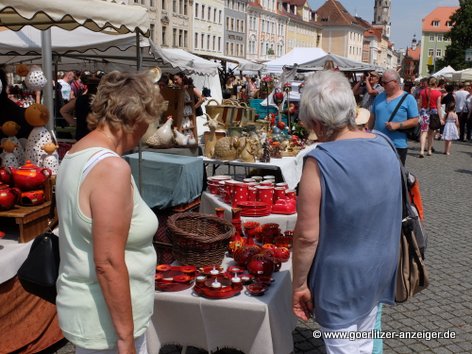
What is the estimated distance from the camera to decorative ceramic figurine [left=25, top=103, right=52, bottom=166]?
3020 millimetres

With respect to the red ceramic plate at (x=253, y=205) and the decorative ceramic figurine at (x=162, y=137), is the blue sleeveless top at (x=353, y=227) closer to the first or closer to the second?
the red ceramic plate at (x=253, y=205)

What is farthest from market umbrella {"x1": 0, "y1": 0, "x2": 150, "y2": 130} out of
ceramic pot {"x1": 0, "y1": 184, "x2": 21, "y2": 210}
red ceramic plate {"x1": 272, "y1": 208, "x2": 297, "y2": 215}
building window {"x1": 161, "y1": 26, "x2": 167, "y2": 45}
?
building window {"x1": 161, "y1": 26, "x2": 167, "y2": 45}

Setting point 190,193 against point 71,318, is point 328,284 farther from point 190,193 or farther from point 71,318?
point 190,193

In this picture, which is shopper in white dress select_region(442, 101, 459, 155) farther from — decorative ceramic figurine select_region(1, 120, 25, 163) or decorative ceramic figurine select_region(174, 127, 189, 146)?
decorative ceramic figurine select_region(1, 120, 25, 163)

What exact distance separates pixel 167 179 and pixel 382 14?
5287 inches

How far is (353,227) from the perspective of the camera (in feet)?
5.92

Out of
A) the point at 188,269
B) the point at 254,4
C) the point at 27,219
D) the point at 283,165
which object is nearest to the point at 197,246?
the point at 188,269

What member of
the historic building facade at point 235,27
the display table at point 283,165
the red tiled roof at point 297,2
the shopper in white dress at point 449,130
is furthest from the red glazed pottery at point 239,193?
the red tiled roof at point 297,2

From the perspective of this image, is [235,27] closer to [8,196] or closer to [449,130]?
[449,130]

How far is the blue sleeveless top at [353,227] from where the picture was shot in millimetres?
1753

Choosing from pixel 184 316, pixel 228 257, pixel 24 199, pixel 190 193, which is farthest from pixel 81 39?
pixel 184 316

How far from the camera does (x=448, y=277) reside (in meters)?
4.25

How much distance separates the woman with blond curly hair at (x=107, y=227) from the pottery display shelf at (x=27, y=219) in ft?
3.59

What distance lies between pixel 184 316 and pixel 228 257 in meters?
0.59
